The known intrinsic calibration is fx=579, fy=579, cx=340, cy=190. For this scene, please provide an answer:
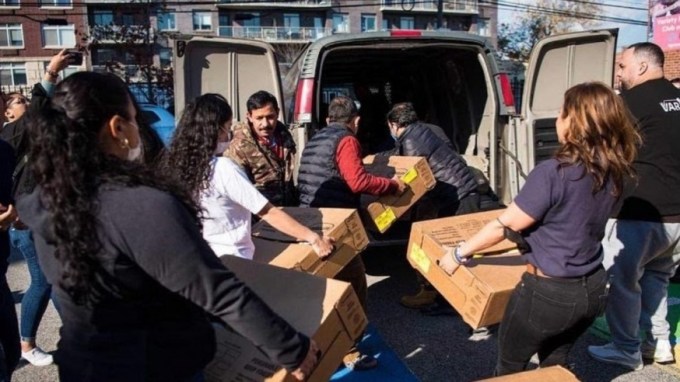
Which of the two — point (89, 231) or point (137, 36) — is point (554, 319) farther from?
point (137, 36)

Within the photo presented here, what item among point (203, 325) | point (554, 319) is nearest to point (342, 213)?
point (554, 319)

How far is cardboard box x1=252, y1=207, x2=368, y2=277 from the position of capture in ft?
9.50

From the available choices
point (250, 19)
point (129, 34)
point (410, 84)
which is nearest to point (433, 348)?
point (410, 84)

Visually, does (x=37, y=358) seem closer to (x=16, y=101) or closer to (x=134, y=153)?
(x=16, y=101)

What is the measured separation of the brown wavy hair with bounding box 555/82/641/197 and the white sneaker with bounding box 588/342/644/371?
154cm

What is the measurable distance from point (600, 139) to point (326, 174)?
1.79m

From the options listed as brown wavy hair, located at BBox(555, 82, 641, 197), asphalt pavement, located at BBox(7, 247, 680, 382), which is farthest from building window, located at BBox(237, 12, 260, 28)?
brown wavy hair, located at BBox(555, 82, 641, 197)

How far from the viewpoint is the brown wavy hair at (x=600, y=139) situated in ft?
7.41

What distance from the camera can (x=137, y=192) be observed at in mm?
1477

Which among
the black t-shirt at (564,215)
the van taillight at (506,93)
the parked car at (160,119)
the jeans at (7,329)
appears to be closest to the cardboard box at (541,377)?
the black t-shirt at (564,215)

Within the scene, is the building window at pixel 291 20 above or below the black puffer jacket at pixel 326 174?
above

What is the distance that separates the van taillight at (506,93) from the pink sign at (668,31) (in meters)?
12.5

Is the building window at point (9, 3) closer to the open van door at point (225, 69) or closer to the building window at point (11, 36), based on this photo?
the building window at point (11, 36)

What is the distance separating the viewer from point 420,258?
310 cm
